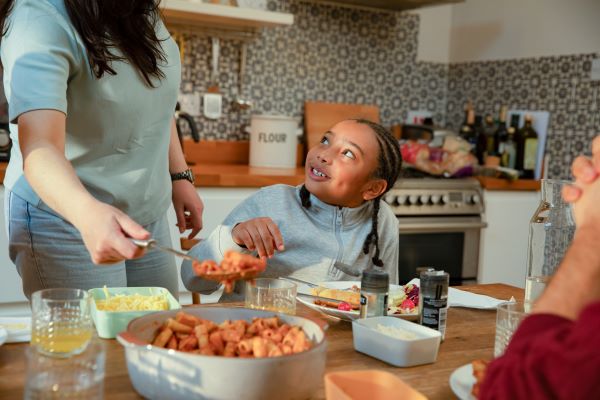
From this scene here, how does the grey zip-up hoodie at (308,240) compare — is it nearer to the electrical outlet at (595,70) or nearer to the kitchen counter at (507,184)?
the kitchen counter at (507,184)

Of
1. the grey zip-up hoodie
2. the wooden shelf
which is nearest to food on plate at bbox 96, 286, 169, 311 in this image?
the grey zip-up hoodie

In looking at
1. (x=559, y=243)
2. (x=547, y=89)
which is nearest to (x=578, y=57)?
(x=547, y=89)

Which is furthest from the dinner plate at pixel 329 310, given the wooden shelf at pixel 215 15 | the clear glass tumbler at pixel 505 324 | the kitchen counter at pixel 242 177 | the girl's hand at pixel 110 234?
the wooden shelf at pixel 215 15

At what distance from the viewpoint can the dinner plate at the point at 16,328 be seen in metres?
1.24

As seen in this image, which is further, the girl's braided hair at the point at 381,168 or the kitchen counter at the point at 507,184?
the kitchen counter at the point at 507,184

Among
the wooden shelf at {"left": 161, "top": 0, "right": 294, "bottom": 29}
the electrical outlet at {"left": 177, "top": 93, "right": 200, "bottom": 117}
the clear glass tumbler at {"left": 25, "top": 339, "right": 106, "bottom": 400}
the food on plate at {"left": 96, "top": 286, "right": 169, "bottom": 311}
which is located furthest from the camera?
the electrical outlet at {"left": 177, "top": 93, "right": 200, "bottom": 117}

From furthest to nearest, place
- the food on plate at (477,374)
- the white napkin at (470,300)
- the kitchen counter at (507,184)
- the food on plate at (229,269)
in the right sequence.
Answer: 1. the kitchen counter at (507,184)
2. the white napkin at (470,300)
3. the food on plate at (229,269)
4. the food on plate at (477,374)

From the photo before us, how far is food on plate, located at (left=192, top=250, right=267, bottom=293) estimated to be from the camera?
1.17 m

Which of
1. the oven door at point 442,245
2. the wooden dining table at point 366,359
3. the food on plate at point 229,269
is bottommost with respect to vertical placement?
the oven door at point 442,245

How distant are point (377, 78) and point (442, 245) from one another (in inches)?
42.6

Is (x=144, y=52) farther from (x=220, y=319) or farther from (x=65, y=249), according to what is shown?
(x=220, y=319)

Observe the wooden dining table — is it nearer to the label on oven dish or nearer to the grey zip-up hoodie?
the label on oven dish

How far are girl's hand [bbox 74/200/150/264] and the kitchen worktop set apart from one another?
159cm

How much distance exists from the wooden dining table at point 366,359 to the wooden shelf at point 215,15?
189 cm
